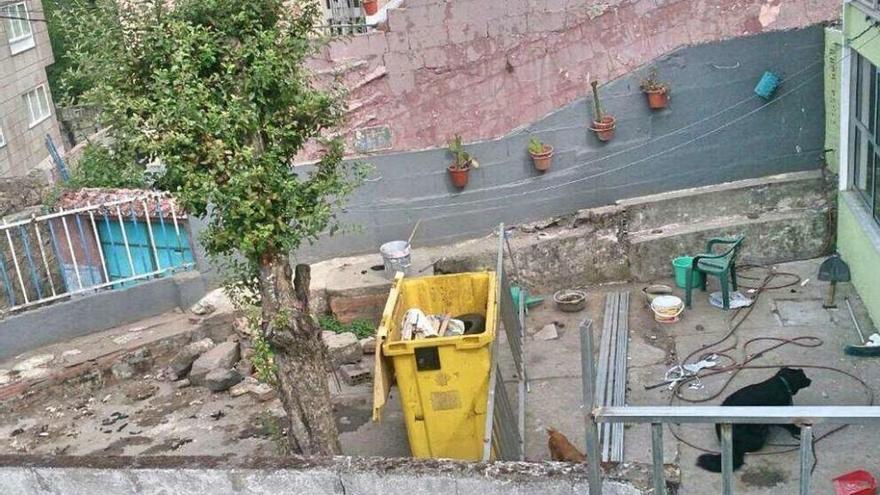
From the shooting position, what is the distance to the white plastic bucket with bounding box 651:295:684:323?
8672 mm

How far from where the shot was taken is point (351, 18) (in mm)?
12102

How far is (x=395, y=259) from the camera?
9.52 meters

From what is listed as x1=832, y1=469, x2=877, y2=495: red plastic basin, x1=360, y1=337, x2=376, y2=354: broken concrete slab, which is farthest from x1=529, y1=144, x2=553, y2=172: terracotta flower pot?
x1=832, y1=469, x2=877, y2=495: red plastic basin

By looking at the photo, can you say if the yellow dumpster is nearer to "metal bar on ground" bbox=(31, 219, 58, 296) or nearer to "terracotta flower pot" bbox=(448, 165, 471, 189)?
"terracotta flower pot" bbox=(448, 165, 471, 189)

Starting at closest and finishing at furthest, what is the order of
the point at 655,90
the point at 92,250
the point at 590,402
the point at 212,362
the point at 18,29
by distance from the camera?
the point at 590,402, the point at 212,362, the point at 92,250, the point at 655,90, the point at 18,29

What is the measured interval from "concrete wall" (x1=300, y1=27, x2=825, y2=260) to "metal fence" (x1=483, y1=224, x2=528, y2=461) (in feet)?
6.07

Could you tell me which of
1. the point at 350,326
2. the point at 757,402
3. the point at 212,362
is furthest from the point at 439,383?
the point at 212,362

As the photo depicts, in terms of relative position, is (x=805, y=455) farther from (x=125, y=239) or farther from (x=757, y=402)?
(x=125, y=239)

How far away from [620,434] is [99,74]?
4727mm

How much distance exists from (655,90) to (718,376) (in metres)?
3.70

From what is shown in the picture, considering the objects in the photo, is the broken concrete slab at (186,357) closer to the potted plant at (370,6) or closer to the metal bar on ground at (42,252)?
the metal bar on ground at (42,252)

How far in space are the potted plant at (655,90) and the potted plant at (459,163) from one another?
2.16 meters

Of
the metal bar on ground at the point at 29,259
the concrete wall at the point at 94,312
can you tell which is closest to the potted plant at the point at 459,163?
the concrete wall at the point at 94,312

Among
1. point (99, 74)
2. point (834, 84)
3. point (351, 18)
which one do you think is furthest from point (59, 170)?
point (834, 84)
